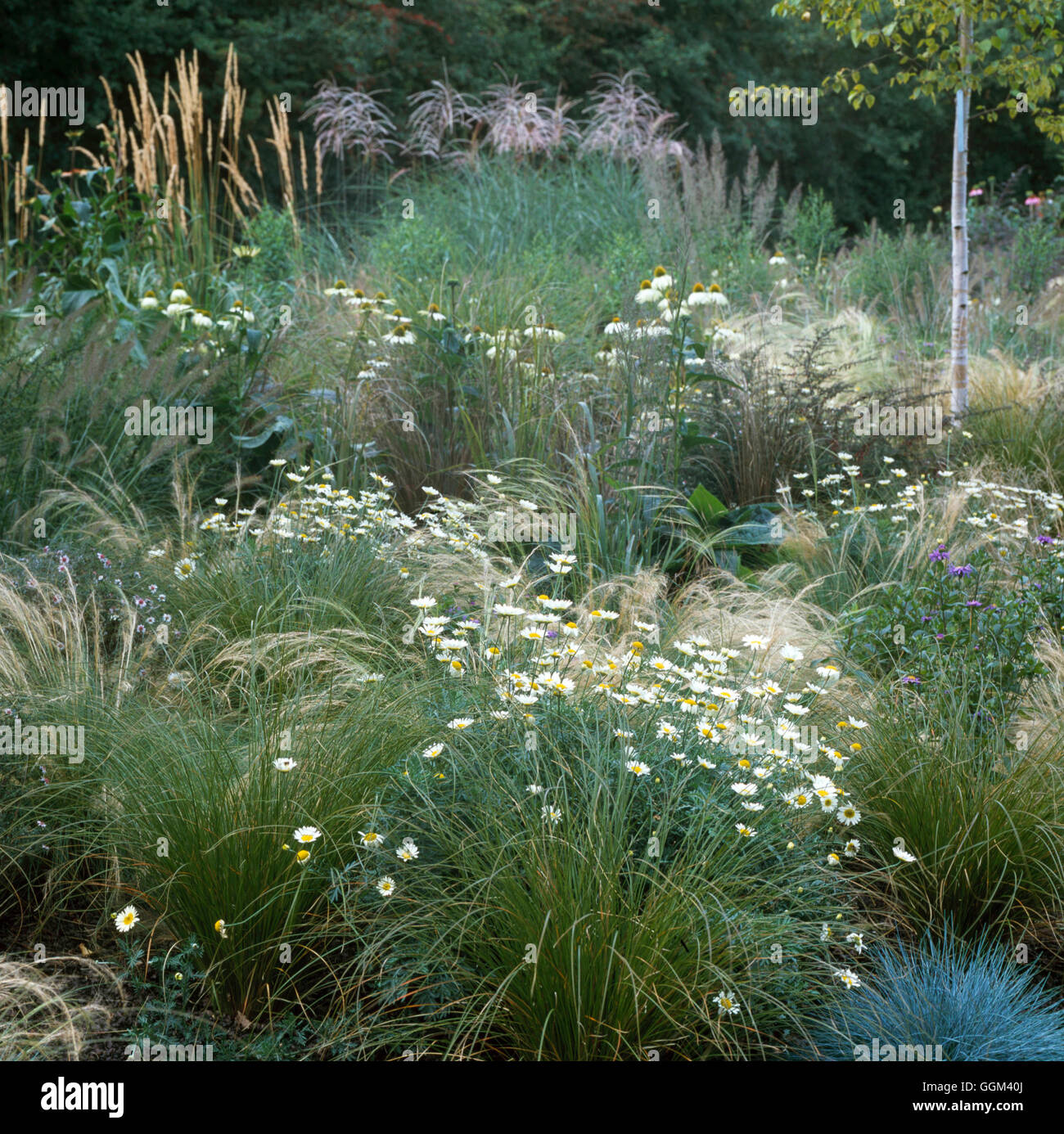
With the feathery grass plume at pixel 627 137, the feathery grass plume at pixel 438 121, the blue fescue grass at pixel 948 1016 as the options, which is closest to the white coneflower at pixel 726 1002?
the blue fescue grass at pixel 948 1016

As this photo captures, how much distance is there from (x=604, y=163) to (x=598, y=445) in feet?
22.1

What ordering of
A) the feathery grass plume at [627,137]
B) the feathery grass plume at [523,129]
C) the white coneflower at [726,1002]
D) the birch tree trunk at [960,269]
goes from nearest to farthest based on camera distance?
1. the white coneflower at [726,1002]
2. the birch tree trunk at [960,269]
3. the feathery grass plume at [523,129]
4. the feathery grass plume at [627,137]

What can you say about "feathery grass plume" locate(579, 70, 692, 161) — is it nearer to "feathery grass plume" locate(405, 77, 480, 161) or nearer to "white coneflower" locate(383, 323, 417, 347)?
"feathery grass plume" locate(405, 77, 480, 161)

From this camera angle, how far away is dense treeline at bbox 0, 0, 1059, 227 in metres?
13.1

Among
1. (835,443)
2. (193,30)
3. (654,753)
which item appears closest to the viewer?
(654,753)

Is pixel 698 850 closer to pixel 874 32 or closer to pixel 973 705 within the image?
pixel 973 705

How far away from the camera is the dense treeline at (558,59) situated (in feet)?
43.1

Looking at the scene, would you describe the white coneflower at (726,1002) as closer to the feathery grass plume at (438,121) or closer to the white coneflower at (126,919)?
the white coneflower at (126,919)

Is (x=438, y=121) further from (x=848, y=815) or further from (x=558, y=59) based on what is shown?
(x=848, y=815)

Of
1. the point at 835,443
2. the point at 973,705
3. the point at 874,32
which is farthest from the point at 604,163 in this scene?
the point at 973,705

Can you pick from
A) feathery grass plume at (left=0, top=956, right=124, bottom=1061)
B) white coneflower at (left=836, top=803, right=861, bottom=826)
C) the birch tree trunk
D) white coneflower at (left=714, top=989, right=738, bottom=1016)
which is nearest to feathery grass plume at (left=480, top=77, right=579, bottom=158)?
the birch tree trunk

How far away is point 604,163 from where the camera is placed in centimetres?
1094

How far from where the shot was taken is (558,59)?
18.5 m
